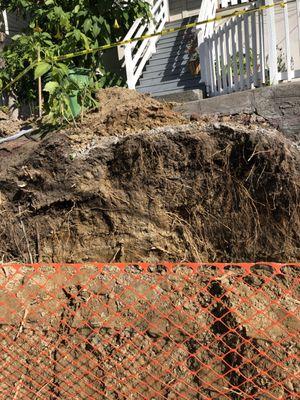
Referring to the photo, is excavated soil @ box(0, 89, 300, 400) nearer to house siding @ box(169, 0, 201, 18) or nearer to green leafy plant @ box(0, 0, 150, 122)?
green leafy plant @ box(0, 0, 150, 122)

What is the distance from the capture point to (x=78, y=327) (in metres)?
3.59

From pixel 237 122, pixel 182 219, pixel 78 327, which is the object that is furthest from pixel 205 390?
pixel 237 122

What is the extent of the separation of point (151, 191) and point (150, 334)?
1.38m

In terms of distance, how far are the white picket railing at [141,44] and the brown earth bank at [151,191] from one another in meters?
1.63

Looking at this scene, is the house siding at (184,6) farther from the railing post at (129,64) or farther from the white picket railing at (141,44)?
the railing post at (129,64)

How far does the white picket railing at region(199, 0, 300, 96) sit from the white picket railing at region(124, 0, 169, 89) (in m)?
1.19

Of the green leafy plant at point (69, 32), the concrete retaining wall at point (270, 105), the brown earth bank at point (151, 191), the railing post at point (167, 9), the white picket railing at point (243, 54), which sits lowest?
the brown earth bank at point (151, 191)

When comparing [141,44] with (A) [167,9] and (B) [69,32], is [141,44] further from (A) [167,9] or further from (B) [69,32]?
(A) [167,9]

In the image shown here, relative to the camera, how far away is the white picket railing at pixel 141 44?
587 centimetres

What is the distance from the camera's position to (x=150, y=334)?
3.47 metres

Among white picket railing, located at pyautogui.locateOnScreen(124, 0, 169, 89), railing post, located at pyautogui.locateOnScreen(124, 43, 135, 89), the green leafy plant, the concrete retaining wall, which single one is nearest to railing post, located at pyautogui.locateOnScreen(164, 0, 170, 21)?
white picket railing, located at pyautogui.locateOnScreen(124, 0, 169, 89)

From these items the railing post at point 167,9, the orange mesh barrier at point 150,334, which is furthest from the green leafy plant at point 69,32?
the orange mesh barrier at point 150,334

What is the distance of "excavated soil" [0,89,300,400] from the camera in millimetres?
3293

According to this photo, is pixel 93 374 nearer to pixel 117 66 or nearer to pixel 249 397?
pixel 249 397
